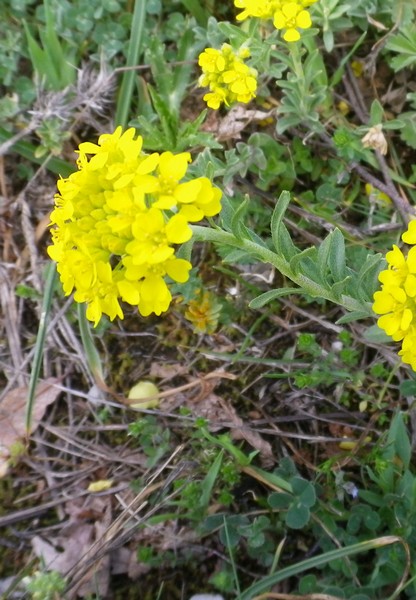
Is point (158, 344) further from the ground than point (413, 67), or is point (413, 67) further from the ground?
point (413, 67)

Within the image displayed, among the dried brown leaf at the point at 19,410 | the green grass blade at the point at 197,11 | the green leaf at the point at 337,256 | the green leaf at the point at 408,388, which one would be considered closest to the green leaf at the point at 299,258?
the green leaf at the point at 337,256

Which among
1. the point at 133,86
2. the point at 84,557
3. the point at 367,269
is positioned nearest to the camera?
the point at 367,269

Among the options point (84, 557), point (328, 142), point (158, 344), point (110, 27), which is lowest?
point (84, 557)

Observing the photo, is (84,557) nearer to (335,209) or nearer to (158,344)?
(158,344)

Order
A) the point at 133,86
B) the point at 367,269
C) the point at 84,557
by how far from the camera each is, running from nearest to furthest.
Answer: the point at 367,269
the point at 84,557
the point at 133,86

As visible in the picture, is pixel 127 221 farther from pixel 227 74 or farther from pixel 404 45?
pixel 404 45

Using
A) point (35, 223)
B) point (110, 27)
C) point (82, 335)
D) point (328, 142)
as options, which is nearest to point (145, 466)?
point (82, 335)

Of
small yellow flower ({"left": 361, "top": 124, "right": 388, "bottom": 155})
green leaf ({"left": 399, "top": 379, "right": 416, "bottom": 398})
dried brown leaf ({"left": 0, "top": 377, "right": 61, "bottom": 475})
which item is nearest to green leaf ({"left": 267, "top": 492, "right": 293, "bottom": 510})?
green leaf ({"left": 399, "top": 379, "right": 416, "bottom": 398})
